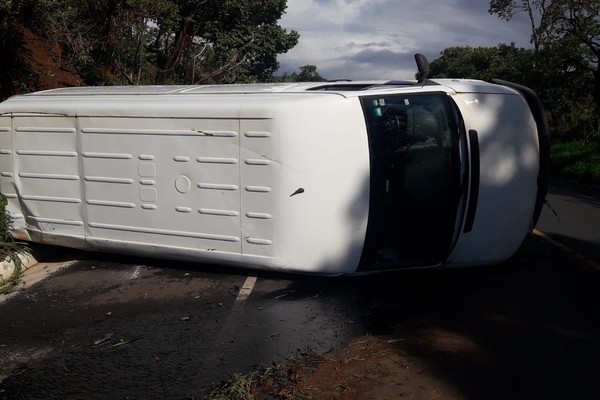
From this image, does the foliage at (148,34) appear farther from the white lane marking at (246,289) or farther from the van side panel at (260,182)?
the white lane marking at (246,289)

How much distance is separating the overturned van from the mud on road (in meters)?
0.37

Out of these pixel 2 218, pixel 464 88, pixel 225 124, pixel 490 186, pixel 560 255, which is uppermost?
pixel 464 88

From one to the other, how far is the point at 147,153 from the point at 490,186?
3361 millimetres

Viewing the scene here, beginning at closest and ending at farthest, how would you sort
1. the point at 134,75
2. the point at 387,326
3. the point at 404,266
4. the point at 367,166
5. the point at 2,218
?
the point at 387,326 < the point at 367,166 < the point at 404,266 < the point at 2,218 < the point at 134,75

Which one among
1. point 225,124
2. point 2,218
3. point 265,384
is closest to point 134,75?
point 2,218

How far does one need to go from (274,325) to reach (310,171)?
4.59 feet

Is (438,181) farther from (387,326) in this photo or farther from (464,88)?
(387,326)

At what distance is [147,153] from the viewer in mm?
6152

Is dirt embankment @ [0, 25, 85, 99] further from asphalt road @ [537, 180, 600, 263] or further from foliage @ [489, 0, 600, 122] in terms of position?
foliage @ [489, 0, 600, 122]

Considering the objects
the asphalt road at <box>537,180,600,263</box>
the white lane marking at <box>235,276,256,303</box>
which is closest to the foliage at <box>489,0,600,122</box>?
the asphalt road at <box>537,180,600,263</box>

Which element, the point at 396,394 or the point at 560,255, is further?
the point at 560,255

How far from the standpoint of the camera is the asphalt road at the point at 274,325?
429 cm

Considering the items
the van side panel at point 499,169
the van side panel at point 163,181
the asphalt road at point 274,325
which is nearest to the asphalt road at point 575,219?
the van side panel at point 499,169

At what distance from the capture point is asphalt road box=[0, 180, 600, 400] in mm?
4289
